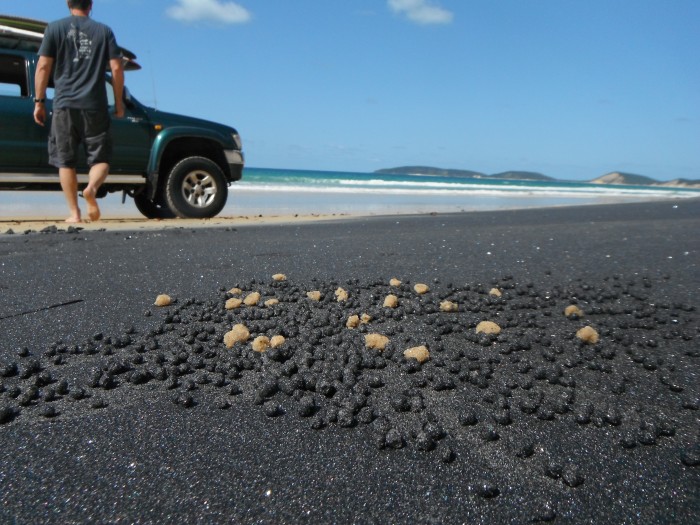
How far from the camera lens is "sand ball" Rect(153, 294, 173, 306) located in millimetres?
2762

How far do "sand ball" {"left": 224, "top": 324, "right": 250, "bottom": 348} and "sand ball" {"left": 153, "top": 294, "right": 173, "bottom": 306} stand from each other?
2.13 feet

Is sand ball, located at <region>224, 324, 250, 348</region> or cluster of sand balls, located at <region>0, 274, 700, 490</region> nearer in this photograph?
cluster of sand balls, located at <region>0, 274, 700, 490</region>

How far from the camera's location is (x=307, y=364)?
2.02m

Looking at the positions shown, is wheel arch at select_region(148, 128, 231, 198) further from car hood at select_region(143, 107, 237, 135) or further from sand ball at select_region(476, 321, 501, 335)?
sand ball at select_region(476, 321, 501, 335)

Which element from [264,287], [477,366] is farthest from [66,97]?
[477,366]

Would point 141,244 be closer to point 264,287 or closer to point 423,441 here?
point 264,287

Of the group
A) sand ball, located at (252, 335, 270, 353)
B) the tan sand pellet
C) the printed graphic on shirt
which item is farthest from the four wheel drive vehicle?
the tan sand pellet

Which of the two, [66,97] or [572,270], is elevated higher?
[66,97]

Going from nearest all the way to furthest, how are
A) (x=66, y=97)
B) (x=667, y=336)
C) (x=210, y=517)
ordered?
1. (x=210, y=517)
2. (x=667, y=336)
3. (x=66, y=97)

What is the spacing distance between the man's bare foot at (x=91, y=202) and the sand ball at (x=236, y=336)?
3.93 metres

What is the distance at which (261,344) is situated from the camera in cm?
216

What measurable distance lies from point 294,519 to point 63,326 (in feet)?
5.48

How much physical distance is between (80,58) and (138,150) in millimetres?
1484

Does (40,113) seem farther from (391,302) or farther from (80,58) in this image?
(391,302)
